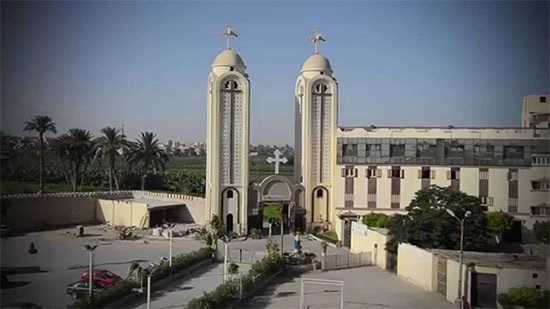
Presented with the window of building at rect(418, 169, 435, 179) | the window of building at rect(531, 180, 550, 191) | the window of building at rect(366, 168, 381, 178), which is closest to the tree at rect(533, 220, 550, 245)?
the window of building at rect(531, 180, 550, 191)

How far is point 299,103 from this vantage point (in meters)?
14.1

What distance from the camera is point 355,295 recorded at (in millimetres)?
7746

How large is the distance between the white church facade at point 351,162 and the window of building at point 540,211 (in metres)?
0.02

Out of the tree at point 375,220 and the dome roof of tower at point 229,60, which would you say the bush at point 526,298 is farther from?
the dome roof of tower at point 229,60

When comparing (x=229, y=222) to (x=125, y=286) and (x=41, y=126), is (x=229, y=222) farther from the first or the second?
(x=125, y=286)

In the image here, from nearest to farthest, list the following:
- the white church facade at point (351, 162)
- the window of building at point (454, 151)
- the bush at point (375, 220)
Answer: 1. the bush at point (375, 220)
2. the white church facade at point (351, 162)
3. the window of building at point (454, 151)

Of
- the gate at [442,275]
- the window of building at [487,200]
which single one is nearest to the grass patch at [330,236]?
the window of building at [487,200]

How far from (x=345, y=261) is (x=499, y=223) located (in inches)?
143

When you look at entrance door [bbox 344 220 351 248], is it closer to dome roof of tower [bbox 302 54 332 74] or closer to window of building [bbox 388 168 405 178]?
Answer: window of building [bbox 388 168 405 178]

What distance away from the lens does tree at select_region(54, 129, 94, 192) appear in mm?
11852

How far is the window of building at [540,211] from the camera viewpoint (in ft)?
39.2

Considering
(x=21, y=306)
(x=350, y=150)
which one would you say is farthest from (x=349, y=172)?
(x=21, y=306)

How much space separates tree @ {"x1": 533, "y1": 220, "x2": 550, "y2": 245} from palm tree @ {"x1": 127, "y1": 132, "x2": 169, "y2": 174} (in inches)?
355

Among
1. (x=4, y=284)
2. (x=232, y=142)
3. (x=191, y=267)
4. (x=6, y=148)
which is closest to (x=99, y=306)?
(x=4, y=284)
